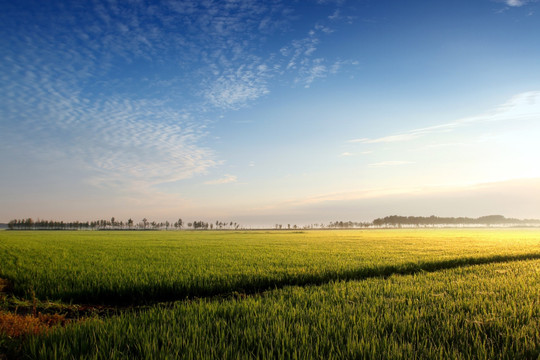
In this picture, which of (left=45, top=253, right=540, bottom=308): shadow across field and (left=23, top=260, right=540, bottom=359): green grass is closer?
(left=23, top=260, right=540, bottom=359): green grass

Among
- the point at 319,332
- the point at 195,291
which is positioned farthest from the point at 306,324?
the point at 195,291

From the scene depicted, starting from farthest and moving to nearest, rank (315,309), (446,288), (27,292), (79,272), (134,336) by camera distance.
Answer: (79,272) < (27,292) < (446,288) < (315,309) < (134,336)

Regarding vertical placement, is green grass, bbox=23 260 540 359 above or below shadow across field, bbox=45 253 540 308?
above

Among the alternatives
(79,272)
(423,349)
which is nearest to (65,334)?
(423,349)

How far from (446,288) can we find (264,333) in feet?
21.5

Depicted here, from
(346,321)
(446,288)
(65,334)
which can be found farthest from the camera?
(446,288)

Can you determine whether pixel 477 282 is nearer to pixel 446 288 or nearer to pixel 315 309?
pixel 446 288

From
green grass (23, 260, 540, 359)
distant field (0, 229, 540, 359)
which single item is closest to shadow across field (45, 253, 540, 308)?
distant field (0, 229, 540, 359)

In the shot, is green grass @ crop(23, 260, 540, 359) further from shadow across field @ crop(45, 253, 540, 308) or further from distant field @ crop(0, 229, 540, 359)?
shadow across field @ crop(45, 253, 540, 308)

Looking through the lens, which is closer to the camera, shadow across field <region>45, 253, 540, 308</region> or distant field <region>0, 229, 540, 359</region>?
distant field <region>0, 229, 540, 359</region>

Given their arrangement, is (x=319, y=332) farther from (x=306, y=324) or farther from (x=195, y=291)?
(x=195, y=291)

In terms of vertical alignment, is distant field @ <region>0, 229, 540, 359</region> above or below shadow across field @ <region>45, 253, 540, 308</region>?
above

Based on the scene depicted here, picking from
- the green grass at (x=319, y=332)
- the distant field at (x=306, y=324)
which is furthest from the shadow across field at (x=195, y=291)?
the green grass at (x=319, y=332)

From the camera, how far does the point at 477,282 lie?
30.7 feet
